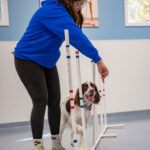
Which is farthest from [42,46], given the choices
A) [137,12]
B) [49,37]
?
[137,12]

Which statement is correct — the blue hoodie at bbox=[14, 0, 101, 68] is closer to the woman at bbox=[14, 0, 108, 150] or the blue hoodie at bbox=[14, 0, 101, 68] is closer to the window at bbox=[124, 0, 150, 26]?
the woman at bbox=[14, 0, 108, 150]

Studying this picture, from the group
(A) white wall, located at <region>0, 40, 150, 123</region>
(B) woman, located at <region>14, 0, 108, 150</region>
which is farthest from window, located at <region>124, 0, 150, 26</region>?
(B) woman, located at <region>14, 0, 108, 150</region>

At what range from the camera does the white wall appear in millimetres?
3318

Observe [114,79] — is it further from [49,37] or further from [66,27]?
[66,27]

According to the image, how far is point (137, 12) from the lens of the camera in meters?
4.20

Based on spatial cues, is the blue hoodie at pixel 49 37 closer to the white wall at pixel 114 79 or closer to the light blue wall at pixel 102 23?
the white wall at pixel 114 79

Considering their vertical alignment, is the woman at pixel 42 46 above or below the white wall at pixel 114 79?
above

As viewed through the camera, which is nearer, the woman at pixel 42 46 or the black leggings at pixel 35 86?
the woman at pixel 42 46

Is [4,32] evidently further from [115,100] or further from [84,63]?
[115,100]

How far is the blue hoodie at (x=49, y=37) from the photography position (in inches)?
53.5

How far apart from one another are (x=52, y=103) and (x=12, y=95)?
172cm

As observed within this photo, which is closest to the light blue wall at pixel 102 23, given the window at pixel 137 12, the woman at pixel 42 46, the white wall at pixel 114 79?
the window at pixel 137 12

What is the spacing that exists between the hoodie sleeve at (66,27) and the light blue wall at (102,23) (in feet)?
7.16

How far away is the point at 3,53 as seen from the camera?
3.29m
